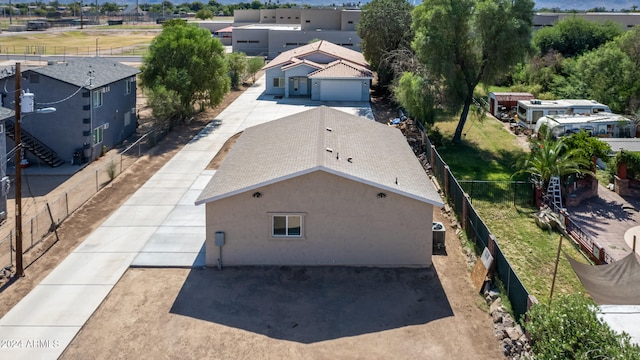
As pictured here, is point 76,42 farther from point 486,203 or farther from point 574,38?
point 486,203

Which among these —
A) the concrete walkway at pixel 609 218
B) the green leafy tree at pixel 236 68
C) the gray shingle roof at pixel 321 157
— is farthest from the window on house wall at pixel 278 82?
the concrete walkway at pixel 609 218

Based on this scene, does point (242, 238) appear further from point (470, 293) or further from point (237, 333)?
point (470, 293)

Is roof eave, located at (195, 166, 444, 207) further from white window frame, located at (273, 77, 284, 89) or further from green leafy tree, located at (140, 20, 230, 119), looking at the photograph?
white window frame, located at (273, 77, 284, 89)

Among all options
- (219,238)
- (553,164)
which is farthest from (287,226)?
(553,164)

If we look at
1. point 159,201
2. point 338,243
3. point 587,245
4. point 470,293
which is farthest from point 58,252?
point 587,245

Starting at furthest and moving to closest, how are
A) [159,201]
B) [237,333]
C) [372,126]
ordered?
1. [372,126]
2. [159,201]
3. [237,333]

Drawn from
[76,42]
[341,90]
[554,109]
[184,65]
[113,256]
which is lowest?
[113,256]

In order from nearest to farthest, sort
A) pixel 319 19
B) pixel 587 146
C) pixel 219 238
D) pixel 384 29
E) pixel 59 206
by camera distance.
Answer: pixel 219 238
pixel 59 206
pixel 587 146
pixel 384 29
pixel 319 19
